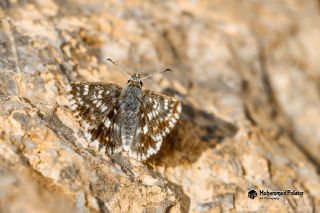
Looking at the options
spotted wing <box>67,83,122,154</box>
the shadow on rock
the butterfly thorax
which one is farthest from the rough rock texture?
the butterfly thorax

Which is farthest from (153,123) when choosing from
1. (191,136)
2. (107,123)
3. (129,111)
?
(191,136)

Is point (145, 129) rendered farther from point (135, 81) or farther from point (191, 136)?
point (191, 136)

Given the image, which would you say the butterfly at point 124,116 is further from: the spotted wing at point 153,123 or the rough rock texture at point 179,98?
the rough rock texture at point 179,98

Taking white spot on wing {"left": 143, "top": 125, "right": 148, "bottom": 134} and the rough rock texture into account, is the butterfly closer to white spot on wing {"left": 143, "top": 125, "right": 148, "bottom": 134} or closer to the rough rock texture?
Result: white spot on wing {"left": 143, "top": 125, "right": 148, "bottom": 134}

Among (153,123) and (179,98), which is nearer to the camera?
(153,123)

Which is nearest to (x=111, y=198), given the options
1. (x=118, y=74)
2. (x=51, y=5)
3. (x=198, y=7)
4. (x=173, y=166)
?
(x=173, y=166)

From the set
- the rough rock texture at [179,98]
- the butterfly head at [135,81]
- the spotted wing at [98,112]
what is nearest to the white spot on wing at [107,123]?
the spotted wing at [98,112]
